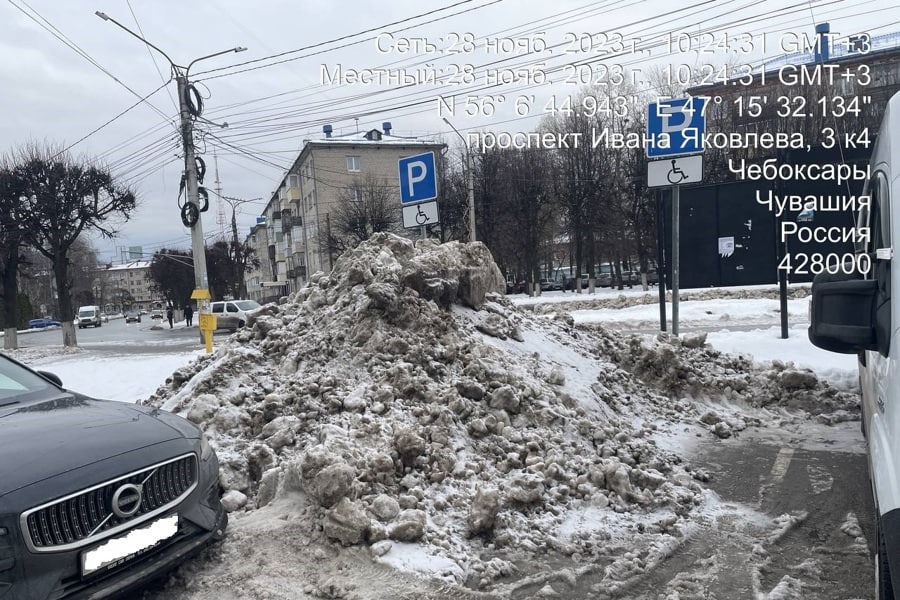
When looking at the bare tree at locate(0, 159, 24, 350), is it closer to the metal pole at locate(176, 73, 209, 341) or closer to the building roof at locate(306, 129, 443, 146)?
the metal pole at locate(176, 73, 209, 341)

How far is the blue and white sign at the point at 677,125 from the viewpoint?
8508mm

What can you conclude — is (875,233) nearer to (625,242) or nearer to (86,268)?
(625,242)

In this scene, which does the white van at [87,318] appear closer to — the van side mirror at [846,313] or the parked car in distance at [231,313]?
the parked car in distance at [231,313]

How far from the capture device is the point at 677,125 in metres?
8.56

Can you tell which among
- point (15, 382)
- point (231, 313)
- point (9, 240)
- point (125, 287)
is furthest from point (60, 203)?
point (125, 287)

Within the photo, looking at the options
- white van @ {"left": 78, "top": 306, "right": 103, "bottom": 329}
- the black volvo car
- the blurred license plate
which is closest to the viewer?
the black volvo car

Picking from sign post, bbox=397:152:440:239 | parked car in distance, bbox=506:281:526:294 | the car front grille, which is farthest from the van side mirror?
parked car in distance, bbox=506:281:526:294

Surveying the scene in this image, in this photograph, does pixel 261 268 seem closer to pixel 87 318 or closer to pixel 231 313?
pixel 87 318

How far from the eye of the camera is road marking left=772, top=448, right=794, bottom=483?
5.00m

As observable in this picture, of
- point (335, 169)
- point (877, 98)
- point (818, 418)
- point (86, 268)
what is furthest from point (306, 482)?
point (86, 268)

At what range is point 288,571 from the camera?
11.8 ft

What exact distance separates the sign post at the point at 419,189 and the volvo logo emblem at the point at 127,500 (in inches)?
233

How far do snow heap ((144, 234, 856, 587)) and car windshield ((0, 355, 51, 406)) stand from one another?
3.84ft

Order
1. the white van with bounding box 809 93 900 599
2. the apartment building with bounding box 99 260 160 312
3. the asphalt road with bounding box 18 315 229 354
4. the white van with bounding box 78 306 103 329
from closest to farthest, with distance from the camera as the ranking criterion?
the white van with bounding box 809 93 900 599, the asphalt road with bounding box 18 315 229 354, the white van with bounding box 78 306 103 329, the apartment building with bounding box 99 260 160 312
